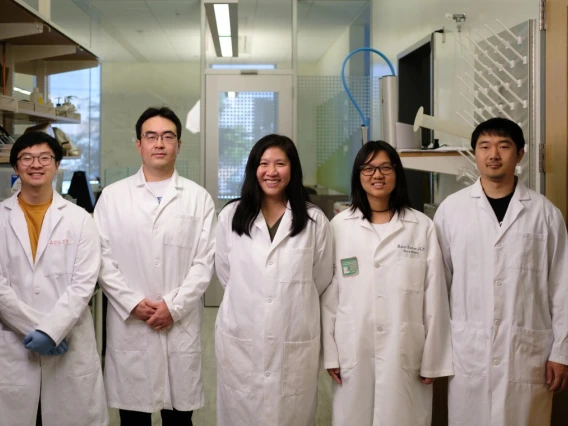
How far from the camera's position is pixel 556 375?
1.88 m

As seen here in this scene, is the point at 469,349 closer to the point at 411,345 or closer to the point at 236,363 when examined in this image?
the point at 411,345

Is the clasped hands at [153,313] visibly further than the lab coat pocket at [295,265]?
Yes

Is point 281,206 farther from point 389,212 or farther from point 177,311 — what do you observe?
point 177,311

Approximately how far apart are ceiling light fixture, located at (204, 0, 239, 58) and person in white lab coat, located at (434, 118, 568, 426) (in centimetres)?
225

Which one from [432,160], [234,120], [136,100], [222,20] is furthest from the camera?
[136,100]

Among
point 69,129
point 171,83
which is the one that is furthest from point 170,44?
point 69,129

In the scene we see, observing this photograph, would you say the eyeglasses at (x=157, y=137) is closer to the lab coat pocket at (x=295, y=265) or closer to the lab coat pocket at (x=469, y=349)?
the lab coat pocket at (x=295, y=265)

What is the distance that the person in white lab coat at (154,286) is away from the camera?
2.20m

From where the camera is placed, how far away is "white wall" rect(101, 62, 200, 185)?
5.52 metres

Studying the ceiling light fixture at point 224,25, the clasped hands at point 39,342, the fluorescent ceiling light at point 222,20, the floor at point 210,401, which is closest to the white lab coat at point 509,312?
the floor at point 210,401

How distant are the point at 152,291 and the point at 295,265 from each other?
1.93ft

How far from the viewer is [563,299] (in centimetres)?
190

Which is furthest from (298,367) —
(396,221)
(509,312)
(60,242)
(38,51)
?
(38,51)

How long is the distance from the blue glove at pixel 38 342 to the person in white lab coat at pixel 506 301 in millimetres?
1276
